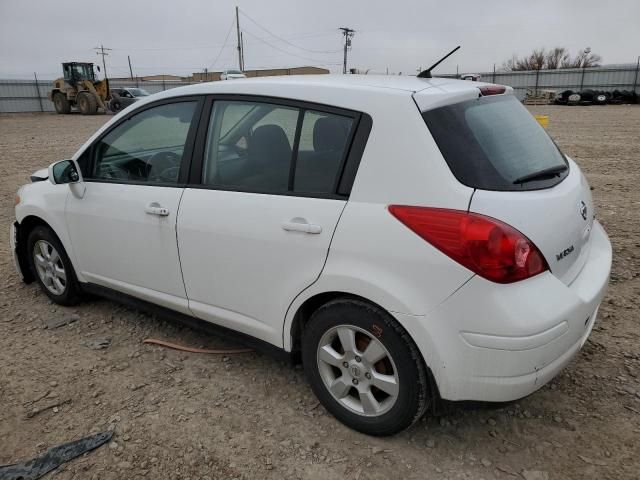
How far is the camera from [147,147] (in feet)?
10.9

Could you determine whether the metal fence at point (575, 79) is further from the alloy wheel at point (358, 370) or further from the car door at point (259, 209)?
the alloy wheel at point (358, 370)

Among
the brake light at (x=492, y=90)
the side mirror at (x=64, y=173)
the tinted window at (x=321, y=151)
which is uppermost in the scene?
the brake light at (x=492, y=90)

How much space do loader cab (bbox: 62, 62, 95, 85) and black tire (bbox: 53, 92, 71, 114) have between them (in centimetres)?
179

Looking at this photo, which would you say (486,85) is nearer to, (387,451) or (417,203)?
(417,203)

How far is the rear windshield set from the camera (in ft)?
6.90

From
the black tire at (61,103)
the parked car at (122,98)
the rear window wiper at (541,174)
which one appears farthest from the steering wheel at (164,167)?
the black tire at (61,103)

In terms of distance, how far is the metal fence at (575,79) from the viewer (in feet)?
115

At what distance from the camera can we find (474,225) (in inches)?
77.9

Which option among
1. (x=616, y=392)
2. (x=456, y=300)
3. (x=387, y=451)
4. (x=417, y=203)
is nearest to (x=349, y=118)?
(x=417, y=203)

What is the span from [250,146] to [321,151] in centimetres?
52

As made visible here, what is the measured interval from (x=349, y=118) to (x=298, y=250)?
0.66 m

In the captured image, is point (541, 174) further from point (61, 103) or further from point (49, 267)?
point (61, 103)

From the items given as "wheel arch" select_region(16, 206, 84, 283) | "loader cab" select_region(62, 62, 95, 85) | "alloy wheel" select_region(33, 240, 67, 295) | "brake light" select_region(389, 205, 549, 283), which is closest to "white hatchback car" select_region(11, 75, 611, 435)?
"brake light" select_region(389, 205, 549, 283)

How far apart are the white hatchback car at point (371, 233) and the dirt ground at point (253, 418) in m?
0.24
